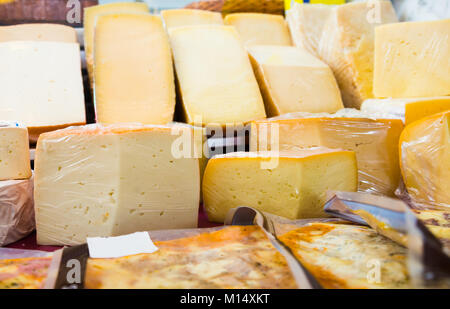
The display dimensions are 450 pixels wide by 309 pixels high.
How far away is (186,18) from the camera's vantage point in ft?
8.36

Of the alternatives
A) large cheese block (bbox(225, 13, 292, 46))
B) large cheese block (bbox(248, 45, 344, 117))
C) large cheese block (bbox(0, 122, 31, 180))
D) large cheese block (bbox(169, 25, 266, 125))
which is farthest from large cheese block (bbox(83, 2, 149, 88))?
large cheese block (bbox(0, 122, 31, 180))

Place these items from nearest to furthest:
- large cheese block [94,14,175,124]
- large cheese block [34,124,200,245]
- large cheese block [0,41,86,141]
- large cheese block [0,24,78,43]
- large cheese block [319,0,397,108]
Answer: large cheese block [34,124,200,245]
large cheese block [0,41,86,141]
large cheese block [94,14,175,124]
large cheese block [319,0,397,108]
large cheese block [0,24,78,43]

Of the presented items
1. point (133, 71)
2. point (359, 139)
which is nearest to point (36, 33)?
point (133, 71)

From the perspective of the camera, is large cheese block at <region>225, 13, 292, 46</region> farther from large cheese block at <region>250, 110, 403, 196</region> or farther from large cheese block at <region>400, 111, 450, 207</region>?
large cheese block at <region>400, 111, 450, 207</region>

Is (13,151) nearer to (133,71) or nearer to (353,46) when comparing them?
(133,71)

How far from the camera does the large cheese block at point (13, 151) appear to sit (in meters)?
1.22

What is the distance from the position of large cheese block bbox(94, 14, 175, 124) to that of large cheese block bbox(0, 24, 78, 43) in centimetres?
46

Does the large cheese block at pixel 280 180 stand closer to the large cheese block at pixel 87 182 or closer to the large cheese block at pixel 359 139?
the large cheese block at pixel 359 139

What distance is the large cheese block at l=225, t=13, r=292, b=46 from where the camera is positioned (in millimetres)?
2633

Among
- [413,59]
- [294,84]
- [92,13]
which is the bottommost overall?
[294,84]

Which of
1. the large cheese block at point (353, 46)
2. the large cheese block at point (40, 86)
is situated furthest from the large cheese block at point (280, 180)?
the large cheese block at point (353, 46)

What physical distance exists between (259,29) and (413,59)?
112 centimetres
